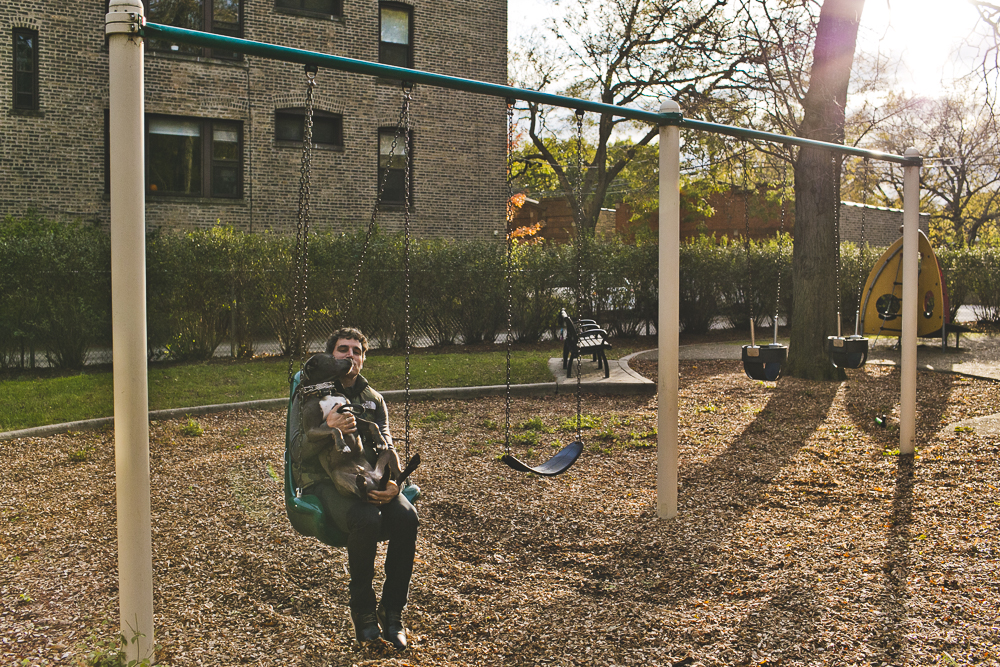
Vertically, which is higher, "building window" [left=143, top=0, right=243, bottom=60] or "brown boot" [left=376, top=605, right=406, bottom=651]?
"building window" [left=143, top=0, right=243, bottom=60]

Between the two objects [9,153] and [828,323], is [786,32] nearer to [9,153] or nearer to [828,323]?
[828,323]

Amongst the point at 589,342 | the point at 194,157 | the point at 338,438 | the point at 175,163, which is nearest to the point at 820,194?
the point at 589,342

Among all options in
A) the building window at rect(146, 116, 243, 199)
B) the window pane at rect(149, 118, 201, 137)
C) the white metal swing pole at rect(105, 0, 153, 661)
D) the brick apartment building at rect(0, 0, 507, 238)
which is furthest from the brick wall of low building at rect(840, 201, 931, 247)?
the white metal swing pole at rect(105, 0, 153, 661)

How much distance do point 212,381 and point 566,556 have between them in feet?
23.7

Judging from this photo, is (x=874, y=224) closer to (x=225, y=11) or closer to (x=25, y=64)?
(x=225, y=11)

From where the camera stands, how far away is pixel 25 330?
11156 mm

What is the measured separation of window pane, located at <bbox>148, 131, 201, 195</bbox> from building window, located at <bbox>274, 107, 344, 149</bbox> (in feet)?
6.72

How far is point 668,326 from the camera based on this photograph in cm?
503

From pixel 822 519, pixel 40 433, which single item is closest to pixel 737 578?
pixel 822 519

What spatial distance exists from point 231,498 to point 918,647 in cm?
432

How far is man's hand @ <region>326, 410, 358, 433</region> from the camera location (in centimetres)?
325

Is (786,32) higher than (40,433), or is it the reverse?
(786,32)

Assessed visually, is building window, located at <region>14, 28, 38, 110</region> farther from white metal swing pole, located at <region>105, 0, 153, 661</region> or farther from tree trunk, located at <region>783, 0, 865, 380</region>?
white metal swing pole, located at <region>105, 0, 153, 661</region>

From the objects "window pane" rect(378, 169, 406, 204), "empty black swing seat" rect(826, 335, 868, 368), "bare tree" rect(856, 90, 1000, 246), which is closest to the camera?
"empty black swing seat" rect(826, 335, 868, 368)
